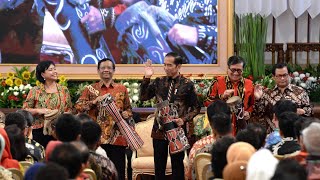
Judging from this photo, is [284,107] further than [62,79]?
No

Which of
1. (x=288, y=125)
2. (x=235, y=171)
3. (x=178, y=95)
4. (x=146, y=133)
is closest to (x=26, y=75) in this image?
(x=146, y=133)

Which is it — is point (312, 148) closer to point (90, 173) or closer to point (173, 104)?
point (90, 173)

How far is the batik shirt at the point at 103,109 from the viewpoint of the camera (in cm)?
664

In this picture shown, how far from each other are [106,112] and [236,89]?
3.77 ft

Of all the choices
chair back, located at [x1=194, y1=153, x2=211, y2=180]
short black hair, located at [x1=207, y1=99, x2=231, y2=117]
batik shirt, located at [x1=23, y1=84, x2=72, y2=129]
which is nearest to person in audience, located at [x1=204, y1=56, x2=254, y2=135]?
short black hair, located at [x1=207, y1=99, x2=231, y2=117]

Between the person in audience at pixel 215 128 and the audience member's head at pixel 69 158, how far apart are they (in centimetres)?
163

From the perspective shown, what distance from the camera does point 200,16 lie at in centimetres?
941

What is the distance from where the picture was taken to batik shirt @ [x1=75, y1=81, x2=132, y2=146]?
21.8 ft

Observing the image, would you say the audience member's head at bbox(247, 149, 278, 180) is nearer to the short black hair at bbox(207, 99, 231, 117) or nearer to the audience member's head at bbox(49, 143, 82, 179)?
the audience member's head at bbox(49, 143, 82, 179)

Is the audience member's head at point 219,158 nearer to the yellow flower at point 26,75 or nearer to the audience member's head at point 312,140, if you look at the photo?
the audience member's head at point 312,140

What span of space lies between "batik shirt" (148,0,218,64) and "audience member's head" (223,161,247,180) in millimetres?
5570

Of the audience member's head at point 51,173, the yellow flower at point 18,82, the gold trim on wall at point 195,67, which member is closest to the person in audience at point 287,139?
the audience member's head at point 51,173

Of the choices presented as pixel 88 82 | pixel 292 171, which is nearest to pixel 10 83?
pixel 88 82

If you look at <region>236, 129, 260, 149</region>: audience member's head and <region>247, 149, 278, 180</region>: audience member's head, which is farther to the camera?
<region>236, 129, 260, 149</region>: audience member's head
